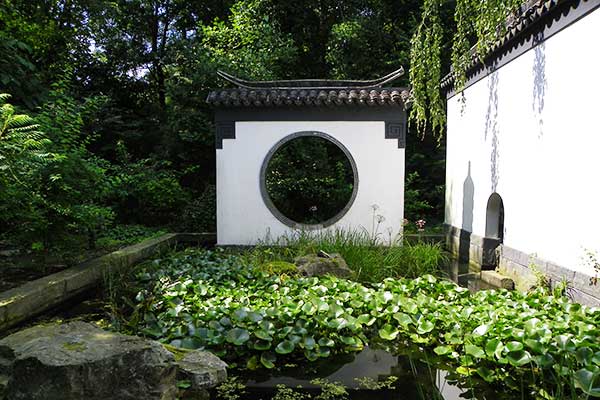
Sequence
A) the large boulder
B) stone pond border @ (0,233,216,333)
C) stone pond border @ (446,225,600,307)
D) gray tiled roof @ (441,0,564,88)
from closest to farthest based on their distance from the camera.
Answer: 1. the large boulder
2. stone pond border @ (0,233,216,333)
3. stone pond border @ (446,225,600,307)
4. gray tiled roof @ (441,0,564,88)

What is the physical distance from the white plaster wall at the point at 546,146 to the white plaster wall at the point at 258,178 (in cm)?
126

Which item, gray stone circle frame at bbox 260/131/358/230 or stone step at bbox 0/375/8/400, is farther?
gray stone circle frame at bbox 260/131/358/230

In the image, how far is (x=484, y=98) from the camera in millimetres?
6605

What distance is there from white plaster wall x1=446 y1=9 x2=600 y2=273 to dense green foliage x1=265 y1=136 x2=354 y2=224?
4580 millimetres

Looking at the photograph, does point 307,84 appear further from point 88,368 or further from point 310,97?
point 88,368

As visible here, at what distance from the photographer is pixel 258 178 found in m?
7.51

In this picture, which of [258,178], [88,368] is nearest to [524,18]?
[258,178]

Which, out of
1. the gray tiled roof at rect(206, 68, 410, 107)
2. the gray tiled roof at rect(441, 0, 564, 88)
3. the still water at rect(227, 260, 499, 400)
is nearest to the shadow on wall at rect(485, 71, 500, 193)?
the gray tiled roof at rect(441, 0, 564, 88)

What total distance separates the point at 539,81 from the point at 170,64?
9475mm

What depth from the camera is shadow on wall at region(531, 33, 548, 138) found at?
15.7ft

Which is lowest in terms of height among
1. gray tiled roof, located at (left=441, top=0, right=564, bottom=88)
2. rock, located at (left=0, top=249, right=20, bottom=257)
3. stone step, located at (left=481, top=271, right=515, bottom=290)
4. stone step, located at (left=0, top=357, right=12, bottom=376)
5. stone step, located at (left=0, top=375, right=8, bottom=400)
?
stone step, located at (left=481, top=271, right=515, bottom=290)

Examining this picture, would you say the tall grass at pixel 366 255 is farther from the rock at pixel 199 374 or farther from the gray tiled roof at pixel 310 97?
the rock at pixel 199 374

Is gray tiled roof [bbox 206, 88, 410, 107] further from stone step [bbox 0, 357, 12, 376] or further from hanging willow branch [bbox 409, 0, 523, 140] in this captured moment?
stone step [bbox 0, 357, 12, 376]

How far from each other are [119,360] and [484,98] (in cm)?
614
